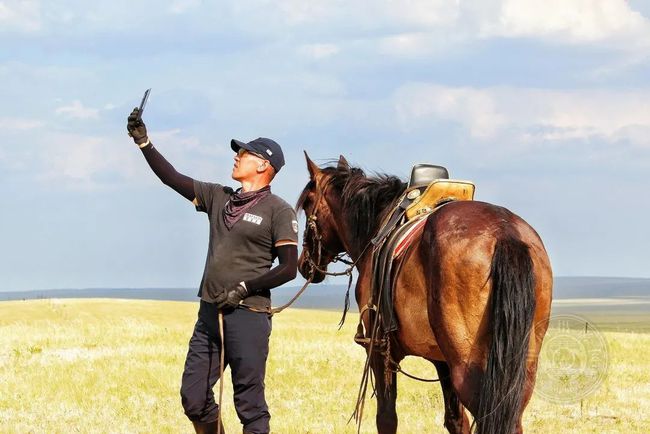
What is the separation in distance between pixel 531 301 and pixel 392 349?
160 cm

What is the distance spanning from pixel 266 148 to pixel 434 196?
1.49 meters

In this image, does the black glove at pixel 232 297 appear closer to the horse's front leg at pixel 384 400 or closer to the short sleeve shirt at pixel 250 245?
the short sleeve shirt at pixel 250 245

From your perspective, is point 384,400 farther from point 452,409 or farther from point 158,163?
point 158,163

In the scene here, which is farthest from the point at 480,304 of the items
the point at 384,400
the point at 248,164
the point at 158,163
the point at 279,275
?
the point at 158,163

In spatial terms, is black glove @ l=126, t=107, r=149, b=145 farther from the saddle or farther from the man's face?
the saddle

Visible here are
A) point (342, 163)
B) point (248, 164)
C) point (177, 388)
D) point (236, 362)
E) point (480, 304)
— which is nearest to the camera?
point (480, 304)

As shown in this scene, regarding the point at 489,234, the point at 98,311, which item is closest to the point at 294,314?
the point at 98,311

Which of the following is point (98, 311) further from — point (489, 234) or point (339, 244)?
point (489, 234)

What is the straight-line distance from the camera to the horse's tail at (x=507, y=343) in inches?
241

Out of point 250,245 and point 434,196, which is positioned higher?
point 434,196

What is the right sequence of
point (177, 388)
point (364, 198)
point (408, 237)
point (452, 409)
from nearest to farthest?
point (408, 237) < point (452, 409) < point (364, 198) < point (177, 388)

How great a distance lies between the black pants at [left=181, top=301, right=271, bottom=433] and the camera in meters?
6.75

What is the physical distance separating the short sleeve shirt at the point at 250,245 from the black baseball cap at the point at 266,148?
10.7 inches

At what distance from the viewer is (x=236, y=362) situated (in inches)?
266
